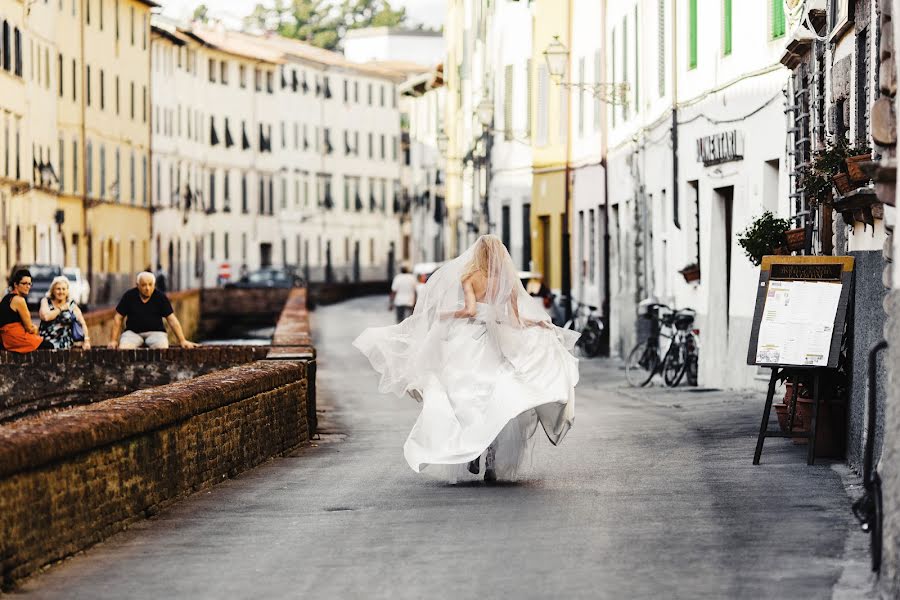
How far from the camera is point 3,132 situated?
2381 inches

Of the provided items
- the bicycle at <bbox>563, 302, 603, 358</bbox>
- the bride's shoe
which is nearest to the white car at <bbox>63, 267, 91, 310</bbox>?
the bicycle at <bbox>563, 302, 603, 358</bbox>

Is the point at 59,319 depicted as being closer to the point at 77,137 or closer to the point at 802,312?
the point at 802,312

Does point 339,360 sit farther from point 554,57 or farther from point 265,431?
point 265,431

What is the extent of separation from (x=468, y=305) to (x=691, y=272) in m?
12.2

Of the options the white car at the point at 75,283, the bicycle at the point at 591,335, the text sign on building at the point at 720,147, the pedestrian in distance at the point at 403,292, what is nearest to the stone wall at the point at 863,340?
the text sign on building at the point at 720,147

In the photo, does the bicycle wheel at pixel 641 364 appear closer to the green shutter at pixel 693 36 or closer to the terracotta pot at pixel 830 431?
the green shutter at pixel 693 36

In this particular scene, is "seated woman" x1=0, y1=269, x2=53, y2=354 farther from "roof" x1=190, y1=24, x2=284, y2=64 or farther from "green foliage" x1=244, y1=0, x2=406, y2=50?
"green foliage" x1=244, y1=0, x2=406, y2=50

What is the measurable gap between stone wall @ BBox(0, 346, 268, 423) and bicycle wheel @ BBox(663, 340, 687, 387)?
7.07m

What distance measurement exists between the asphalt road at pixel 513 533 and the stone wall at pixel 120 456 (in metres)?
0.15

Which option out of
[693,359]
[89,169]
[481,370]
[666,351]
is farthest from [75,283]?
[481,370]

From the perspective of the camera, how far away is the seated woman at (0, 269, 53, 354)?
837 inches

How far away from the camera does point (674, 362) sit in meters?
25.7

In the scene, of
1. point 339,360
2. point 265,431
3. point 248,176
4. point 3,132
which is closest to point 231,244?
point 248,176

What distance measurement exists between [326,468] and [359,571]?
5561 millimetres
